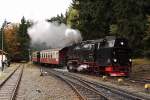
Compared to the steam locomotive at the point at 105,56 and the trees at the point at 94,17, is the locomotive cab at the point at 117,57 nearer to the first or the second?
the steam locomotive at the point at 105,56

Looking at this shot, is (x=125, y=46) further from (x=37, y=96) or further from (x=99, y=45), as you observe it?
(x=37, y=96)

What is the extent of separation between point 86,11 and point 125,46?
21.3 metres

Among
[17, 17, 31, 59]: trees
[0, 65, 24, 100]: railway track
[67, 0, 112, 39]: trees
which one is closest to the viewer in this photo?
[0, 65, 24, 100]: railway track

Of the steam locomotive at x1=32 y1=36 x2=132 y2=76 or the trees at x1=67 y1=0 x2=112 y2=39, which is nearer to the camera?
the steam locomotive at x1=32 y1=36 x2=132 y2=76

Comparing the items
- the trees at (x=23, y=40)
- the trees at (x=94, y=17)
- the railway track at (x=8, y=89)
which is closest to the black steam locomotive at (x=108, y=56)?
the railway track at (x=8, y=89)

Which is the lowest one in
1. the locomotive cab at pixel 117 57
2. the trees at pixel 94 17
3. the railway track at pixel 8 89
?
the railway track at pixel 8 89

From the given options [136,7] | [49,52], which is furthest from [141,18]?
[49,52]

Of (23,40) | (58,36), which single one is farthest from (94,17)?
(23,40)

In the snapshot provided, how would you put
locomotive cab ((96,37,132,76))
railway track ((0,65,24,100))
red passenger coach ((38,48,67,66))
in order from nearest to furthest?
railway track ((0,65,24,100))
locomotive cab ((96,37,132,76))
red passenger coach ((38,48,67,66))

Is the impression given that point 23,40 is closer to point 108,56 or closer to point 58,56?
point 58,56

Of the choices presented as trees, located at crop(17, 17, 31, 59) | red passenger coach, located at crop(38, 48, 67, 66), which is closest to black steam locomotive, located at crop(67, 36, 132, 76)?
red passenger coach, located at crop(38, 48, 67, 66)

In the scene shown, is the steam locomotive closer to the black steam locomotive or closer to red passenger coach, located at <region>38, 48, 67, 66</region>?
the black steam locomotive

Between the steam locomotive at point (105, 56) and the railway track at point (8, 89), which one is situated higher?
the steam locomotive at point (105, 56)

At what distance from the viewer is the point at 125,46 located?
3266 centimetres
